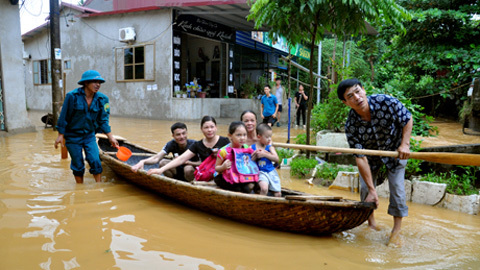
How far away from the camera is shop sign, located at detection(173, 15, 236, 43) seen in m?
12.6

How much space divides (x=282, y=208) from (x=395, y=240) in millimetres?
1029

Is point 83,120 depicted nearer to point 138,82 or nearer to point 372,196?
point 372,196

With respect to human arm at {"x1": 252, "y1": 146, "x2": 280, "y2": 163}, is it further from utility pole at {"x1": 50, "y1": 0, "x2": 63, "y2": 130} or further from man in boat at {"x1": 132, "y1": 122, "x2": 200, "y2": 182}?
utility pole at {"x1": 50, "y1": 0, "x2": 63, "y2": 130}

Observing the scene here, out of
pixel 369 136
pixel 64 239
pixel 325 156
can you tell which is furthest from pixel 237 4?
pixel 64 239

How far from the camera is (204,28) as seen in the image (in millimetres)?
13688

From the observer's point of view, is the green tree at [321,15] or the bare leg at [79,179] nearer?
the bare leg at [79,179]

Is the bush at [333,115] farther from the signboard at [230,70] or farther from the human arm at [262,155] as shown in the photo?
the signboard at [230,70]

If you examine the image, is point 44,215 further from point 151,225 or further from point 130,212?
point 151,225

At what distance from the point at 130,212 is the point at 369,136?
2524 millimetres

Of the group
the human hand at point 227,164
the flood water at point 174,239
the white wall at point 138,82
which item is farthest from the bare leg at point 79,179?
the white wall at point 138,82

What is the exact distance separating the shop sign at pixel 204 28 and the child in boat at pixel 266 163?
32.5ft

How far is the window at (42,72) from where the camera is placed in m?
17.7

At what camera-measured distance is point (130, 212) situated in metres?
3.54

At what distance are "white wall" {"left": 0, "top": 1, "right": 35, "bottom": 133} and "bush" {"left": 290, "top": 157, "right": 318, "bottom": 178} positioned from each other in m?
7.61
